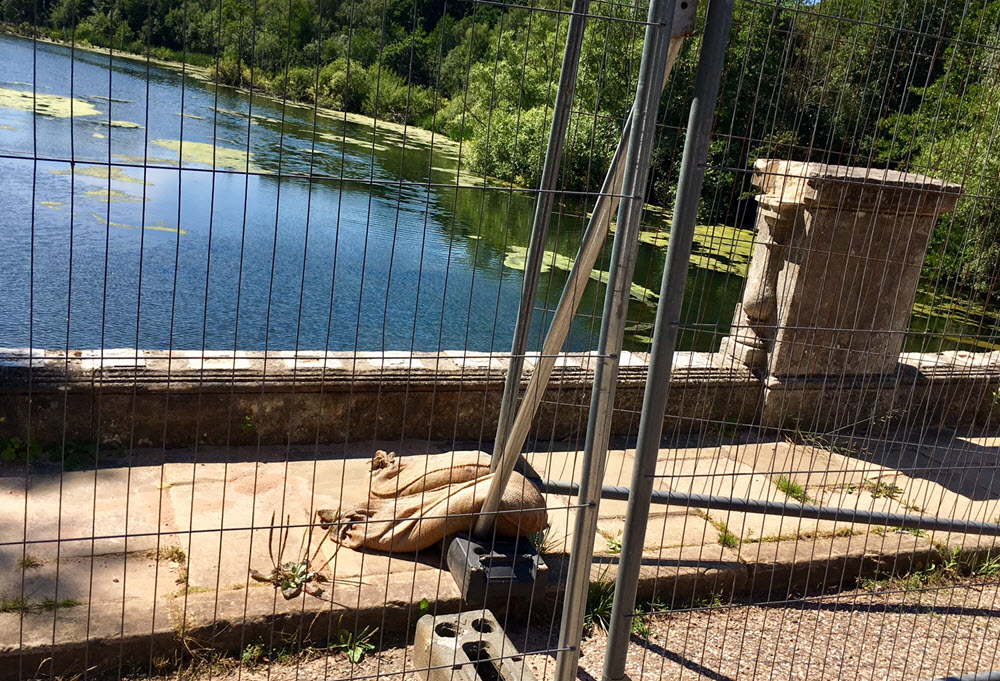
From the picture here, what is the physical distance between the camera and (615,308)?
260cm

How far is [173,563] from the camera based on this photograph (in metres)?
3.33

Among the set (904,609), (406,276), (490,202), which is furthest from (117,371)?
(490,202)

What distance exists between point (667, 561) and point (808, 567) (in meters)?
0.72

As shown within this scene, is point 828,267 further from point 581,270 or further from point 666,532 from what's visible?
point 581,270

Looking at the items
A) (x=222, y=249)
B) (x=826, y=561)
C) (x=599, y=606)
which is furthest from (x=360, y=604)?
(x=222, y=249)

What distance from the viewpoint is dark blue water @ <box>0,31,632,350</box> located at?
779 centimetres

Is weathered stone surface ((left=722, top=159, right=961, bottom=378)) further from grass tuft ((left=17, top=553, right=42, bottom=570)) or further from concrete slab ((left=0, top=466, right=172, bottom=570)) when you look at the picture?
grass tuft ((left=17, top=553, right=42, bottom=570))

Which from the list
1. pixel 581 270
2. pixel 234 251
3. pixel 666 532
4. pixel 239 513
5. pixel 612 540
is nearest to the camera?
pixel 581 270

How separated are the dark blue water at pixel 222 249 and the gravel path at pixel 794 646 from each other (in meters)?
2.91

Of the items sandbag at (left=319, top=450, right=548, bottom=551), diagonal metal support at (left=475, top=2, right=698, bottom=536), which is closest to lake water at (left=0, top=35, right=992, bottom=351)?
sandbag at (left=319, top=450, right=548, bottom=551)

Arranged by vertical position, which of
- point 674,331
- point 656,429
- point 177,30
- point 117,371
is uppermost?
point 177,30

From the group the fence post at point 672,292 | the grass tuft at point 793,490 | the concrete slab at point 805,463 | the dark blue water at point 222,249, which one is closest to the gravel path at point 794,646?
the fence post at point 672,292

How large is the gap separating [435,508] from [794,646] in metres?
1.54

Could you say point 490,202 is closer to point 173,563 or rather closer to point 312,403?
point 312,403
